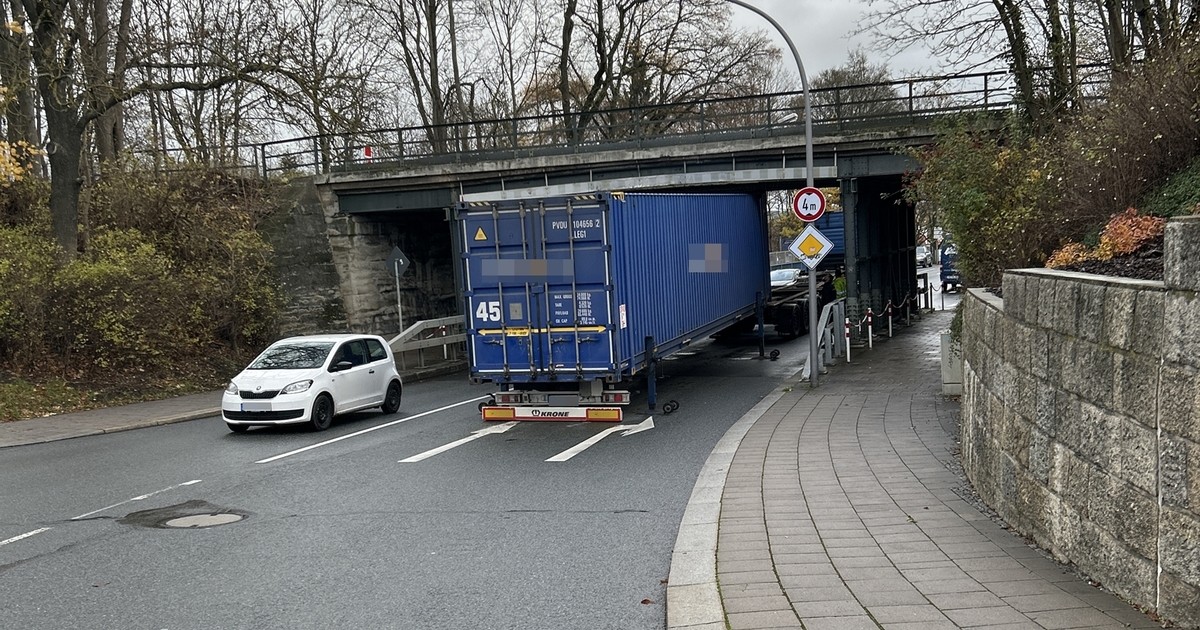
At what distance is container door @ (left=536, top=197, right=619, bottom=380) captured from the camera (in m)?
12.6

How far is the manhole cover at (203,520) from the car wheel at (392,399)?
7.41 metres

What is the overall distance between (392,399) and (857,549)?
11.3m

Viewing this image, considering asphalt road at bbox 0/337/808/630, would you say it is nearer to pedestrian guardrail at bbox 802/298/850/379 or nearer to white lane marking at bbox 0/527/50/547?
white lane marking at bbox 0/527/50/547

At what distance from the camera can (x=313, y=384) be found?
13961 mm

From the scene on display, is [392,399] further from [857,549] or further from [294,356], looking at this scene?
[857,549]

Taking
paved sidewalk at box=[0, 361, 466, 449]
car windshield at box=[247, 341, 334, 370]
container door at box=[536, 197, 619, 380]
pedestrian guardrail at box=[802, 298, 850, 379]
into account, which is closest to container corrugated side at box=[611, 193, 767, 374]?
container door at box=[536, 197, 619, 380]

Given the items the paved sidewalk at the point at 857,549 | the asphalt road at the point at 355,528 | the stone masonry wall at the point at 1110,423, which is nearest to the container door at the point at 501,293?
the asphalt road at the point at 355,528

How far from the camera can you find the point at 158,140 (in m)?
28.4

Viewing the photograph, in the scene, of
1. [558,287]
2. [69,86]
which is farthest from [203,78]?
[558,287]

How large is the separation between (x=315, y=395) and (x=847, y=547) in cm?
986

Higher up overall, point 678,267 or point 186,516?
point 678,267

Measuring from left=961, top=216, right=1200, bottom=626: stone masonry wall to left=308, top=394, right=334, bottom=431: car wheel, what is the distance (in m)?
10.3

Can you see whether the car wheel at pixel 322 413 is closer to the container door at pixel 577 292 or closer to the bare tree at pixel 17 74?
the container door at pixel 577 292

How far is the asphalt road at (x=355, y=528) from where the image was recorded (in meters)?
5.71
